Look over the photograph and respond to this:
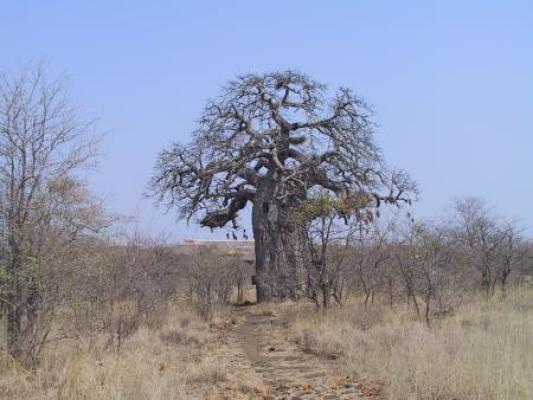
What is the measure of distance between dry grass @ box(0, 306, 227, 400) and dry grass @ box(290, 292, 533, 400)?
233 centimetres

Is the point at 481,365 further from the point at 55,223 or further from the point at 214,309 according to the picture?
the point at 214,309

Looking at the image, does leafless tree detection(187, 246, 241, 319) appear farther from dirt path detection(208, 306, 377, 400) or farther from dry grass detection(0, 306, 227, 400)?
dry grass detection(0, 306, 227, 400)

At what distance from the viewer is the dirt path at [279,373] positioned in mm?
7994

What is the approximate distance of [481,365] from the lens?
23.0ft

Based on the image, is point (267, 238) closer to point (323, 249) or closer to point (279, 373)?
point (323, 249)

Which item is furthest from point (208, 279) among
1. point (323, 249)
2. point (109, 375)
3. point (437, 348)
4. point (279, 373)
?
point (109, 375)

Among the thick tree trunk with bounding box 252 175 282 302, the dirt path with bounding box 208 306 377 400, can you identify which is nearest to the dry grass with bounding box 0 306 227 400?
the dirt path with bounding box 208 306 377 400

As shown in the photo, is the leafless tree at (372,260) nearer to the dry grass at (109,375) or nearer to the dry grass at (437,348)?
the dry grass at (437,348)

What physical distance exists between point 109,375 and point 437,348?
4433 millimetres

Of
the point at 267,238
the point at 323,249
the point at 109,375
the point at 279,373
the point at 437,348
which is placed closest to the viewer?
the point at 109,375

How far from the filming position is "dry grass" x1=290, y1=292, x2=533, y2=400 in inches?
257

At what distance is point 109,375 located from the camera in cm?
686

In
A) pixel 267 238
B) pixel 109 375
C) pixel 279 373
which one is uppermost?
pixel 267 238

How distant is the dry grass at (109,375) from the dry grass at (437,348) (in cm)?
233
